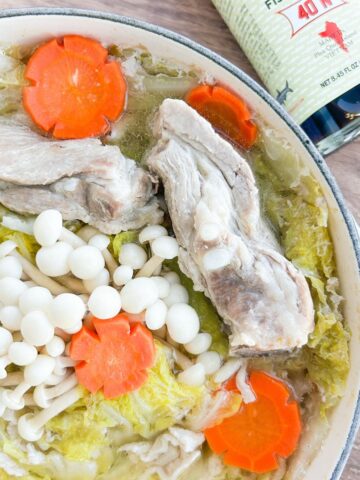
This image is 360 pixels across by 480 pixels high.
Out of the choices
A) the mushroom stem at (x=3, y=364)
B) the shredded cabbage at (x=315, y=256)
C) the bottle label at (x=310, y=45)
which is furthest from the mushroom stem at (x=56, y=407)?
the bottle label at (x=310, y=45)

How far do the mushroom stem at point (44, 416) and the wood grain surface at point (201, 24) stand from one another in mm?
875

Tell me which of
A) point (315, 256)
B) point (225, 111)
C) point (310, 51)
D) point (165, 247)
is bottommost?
point (165, 247)

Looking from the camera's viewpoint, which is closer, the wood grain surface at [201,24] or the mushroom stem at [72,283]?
the mushroom stem at [72,283]

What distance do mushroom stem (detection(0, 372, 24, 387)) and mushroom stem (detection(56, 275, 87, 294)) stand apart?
0.24 meters

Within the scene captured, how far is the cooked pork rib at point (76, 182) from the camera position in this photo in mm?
1662

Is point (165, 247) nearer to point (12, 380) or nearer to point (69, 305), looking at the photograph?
point (69, 305)

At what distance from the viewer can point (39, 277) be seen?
1.73 meters

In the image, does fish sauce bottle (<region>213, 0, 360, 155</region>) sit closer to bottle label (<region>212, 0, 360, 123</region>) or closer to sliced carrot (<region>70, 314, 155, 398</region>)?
bottle label (<region>212, 0, 360, 123</region>)

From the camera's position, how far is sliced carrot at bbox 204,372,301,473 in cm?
176

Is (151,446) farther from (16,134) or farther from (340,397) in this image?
(16,134)

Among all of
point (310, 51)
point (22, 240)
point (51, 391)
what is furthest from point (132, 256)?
point (310, 51)

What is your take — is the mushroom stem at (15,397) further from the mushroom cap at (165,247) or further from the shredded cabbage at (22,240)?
the mushroom cap at (165,247)

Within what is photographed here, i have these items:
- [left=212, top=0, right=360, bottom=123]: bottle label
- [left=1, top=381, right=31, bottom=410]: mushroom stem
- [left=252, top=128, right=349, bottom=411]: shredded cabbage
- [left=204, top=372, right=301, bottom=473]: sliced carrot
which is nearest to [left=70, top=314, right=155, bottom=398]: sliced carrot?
[left=1, top=381, right=31, bottom=410]: mushroom stem

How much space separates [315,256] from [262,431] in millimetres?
469
